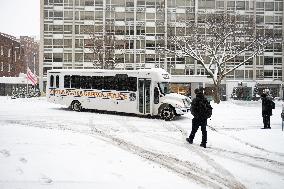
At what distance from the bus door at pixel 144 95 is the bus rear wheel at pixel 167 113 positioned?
0.90m

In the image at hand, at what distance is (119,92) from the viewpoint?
18.4m

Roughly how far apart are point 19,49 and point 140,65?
3144 cm

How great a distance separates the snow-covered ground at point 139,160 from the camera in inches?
246

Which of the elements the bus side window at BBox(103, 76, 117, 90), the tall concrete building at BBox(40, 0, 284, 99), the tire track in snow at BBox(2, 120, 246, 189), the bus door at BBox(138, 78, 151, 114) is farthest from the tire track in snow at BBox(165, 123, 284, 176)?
the tall concrete building at BBox(40, 0, 284, 99)

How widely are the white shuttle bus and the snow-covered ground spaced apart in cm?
426

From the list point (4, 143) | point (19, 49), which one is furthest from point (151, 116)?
point (19, 49)

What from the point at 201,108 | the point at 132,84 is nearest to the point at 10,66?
the point at 132,84

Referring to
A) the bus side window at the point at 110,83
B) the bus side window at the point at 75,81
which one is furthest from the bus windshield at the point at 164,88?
the bus side window at the point at 75,81

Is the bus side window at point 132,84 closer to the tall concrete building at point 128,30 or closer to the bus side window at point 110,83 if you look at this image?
the bus side window at point 110,83

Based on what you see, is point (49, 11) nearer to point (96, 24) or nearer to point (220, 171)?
point (96, 24)

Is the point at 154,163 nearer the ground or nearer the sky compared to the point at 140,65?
nearer the ground

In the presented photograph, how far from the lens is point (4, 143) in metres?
8.98

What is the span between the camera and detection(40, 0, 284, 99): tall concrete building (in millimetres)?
57406

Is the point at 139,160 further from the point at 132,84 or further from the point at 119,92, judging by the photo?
the point at 119,92
